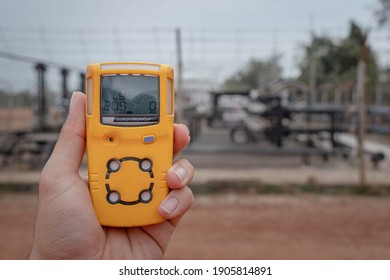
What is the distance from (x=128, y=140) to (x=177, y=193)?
0.74ft

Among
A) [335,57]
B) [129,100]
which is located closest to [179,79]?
[335,57]

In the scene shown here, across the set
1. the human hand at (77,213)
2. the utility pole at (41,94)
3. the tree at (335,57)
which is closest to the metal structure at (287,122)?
the tree at (335,57)

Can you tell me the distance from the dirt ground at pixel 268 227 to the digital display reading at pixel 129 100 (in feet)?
7.73

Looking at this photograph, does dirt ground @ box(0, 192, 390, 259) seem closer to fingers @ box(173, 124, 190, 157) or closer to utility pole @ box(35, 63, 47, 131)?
utility pole @ box(35, 63, 47, 131)

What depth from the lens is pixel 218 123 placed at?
12719 millimetres

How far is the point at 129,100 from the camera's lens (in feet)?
4.60

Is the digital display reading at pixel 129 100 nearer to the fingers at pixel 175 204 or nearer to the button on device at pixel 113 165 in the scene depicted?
the button on device at pixel 113 165

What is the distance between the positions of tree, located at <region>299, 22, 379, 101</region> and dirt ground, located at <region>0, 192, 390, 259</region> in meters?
2.30

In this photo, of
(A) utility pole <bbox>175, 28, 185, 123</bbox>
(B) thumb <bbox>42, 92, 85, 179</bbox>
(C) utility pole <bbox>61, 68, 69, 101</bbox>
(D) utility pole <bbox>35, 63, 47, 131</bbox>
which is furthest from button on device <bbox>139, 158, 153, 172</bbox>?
(C) utility pole <bbox>61, 68, 69, 101</bbox>

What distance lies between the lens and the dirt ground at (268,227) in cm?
363

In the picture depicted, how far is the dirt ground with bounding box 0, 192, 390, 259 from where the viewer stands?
3.63m

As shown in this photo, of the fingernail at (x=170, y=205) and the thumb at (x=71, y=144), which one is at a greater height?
the thumb at (x=71, y=144)

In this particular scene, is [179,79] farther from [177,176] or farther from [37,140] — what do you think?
[177,176]
